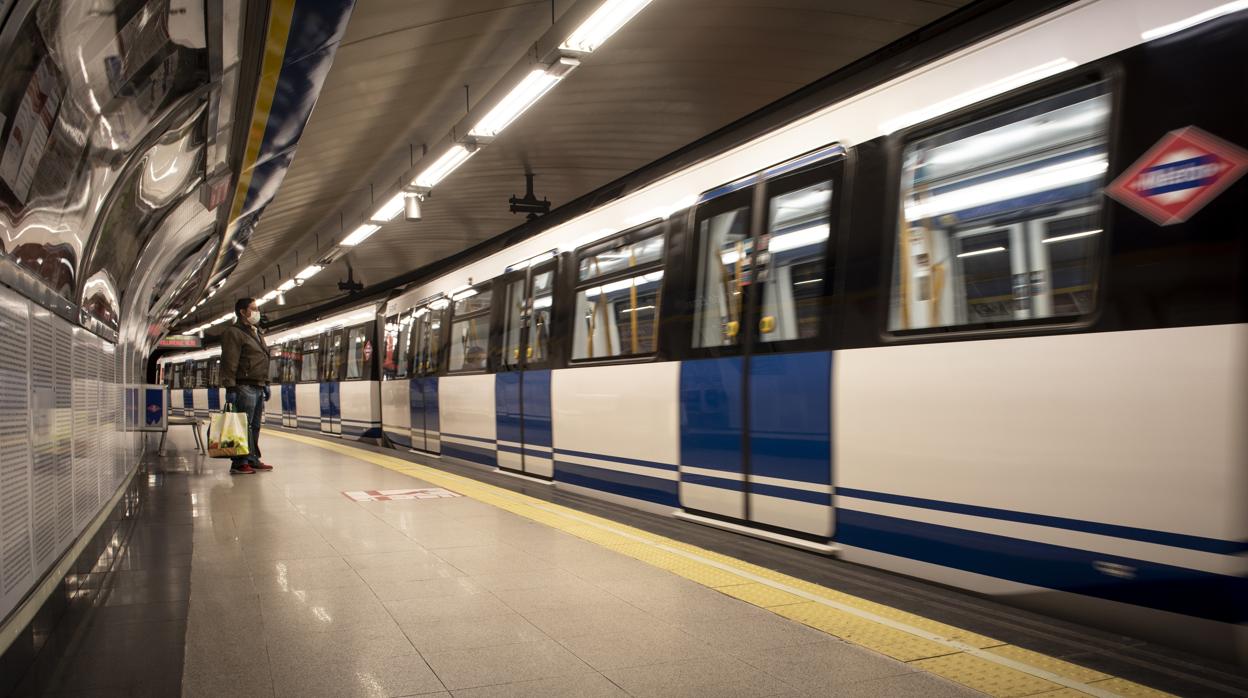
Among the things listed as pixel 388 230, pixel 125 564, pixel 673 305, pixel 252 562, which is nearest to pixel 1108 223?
pixel 673 305

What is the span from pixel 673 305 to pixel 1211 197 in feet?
11.8

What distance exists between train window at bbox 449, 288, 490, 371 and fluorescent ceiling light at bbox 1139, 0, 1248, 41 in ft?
24.9

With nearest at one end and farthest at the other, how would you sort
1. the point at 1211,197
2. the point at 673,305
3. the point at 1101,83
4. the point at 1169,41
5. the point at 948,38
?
the point at 1211,197 < the point at 1169,41 < the point at 1101,83 < the point at 948,38 < the point at 673,305

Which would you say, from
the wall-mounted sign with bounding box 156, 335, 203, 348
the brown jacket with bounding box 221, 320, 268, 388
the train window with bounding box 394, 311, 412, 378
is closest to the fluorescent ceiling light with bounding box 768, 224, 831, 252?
the brown jacket with bounding box 221, 320, 268, 388

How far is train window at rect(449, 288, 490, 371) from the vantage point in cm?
996

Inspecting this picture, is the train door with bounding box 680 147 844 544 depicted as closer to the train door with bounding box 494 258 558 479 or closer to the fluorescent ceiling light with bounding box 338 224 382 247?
the train door with bounding box 494 258 558 479

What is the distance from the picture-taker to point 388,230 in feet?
56.2

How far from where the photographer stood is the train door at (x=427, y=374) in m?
11.7

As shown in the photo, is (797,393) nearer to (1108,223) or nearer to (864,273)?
(864,273)

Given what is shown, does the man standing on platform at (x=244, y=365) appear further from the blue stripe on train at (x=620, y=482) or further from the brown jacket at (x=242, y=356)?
the blue stripe on train at (x=620, y=482)

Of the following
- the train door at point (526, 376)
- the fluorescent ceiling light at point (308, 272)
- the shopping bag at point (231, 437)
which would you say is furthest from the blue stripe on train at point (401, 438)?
the fluorescent ceiling light at point (308, 272)

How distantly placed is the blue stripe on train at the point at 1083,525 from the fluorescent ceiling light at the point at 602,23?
3525 millimetres

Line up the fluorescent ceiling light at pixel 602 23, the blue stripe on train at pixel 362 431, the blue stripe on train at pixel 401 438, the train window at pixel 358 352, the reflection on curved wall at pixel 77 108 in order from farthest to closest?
1. the train window at pixel 358 352
2. the blue stripe on train at pixel 362 431
3. the blue stripe on train at pixel 401 438
4. the fluorescent ceiling light at pixel 602 23
5. the reflection on curved wall at pixel 77 108

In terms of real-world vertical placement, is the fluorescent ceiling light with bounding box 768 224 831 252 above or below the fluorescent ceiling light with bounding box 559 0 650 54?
below
